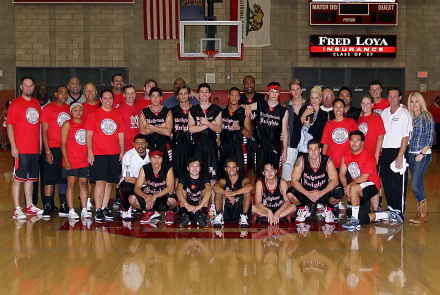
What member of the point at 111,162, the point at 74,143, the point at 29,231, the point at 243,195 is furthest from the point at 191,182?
the point at 29,231

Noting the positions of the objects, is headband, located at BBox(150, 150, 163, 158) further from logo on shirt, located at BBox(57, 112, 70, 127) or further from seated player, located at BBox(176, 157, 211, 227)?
logo on shirt, located at BBox(57, 112, 70, 127)

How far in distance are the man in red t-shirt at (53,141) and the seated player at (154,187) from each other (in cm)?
121

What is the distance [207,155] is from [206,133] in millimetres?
324

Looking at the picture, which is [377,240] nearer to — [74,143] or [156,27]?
[74,143]

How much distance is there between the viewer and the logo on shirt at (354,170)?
6250mm

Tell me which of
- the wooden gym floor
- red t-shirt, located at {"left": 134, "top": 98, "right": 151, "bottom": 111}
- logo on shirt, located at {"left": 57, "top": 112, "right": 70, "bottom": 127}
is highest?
red t-shirt, located at {"left": 134, "top": 98, "right": 151, "bottom": 111}

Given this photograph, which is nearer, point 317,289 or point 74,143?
point 317,289

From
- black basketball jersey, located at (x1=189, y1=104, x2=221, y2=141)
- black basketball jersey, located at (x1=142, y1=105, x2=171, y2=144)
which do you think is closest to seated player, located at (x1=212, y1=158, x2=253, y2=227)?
black basketball jersey, located at (x1=189, y1=104, x2=221, y2=141)

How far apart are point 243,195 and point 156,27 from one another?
9.73 m

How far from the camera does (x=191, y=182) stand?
6.50 m

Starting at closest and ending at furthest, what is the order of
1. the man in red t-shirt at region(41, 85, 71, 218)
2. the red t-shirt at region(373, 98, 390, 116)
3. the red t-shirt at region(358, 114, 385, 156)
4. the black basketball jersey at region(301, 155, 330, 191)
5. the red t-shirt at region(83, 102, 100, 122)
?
the black basketball jersey at region(301, 155, 330, 191) → the red t-shirt at region(358, 114, 385, 156) → the man in red t-shirt at region(41, 85, 71, 218) → the red t-shirt at region(83, 102, 100, 122) → the red t-shirt at region(373, 98, 390, 116)

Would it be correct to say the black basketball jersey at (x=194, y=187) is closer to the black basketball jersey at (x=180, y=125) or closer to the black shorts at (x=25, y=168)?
the black basketball jersey at (x=180, y=125)

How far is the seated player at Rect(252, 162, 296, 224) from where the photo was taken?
6.30 meters

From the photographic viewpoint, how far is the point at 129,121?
7047 mm
